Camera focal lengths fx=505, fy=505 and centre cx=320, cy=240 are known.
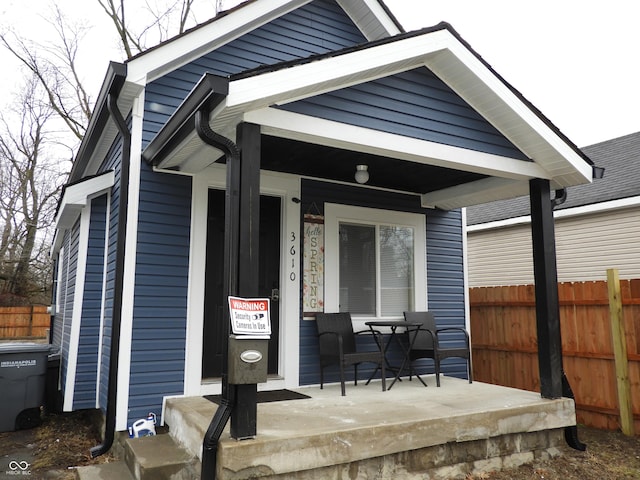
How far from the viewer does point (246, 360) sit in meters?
2.91

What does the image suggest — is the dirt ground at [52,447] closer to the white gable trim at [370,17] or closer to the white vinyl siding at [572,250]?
the white gable trim at [370,17]

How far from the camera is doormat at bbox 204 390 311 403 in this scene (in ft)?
13.8

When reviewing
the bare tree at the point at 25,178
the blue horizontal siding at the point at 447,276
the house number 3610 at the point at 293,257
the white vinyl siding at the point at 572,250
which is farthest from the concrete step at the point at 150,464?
the bare tree at the point at 25,178

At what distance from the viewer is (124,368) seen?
159 inches

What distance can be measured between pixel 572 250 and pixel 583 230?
387 millimetres

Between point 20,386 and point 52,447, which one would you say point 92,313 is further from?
point 52,447

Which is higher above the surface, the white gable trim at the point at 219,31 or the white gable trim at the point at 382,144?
the white gable trim at the point at 219,31

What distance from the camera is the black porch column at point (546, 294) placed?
4.44 metres

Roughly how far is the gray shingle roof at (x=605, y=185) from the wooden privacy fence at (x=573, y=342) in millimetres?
3048

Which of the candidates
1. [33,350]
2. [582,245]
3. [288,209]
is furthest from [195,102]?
[582,245]

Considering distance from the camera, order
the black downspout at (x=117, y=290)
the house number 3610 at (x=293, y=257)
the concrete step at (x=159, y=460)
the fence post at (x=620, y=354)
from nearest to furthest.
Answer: the concrete step at (x=159, y=460) < the black downspout at (x=117, y=290) < the fence post at (x=620, y=354) < the house number 3610 at (x=293, y=257)

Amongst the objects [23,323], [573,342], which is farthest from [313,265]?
[23,323]

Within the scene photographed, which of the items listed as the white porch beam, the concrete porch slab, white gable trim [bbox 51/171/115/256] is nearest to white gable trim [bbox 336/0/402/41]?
the white porch beam

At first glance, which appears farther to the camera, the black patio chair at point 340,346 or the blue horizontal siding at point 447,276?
the blue horizontal siding at point 447,276
